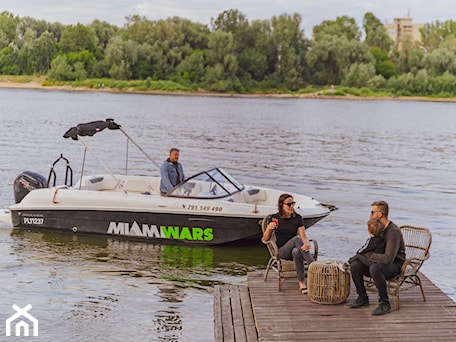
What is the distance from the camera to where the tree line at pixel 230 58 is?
113875 mm

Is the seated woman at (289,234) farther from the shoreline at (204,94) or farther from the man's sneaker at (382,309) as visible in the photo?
the shoreline at (204,94)

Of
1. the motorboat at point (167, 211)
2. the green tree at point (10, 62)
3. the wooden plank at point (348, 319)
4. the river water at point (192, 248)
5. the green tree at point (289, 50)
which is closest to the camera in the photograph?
the wooden plank at point (348, 319)

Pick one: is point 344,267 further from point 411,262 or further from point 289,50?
point 289,50

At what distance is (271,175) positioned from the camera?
26.1 metres

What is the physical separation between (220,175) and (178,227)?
128 centimetres

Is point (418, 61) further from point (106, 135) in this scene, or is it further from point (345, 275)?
point (345, 275)

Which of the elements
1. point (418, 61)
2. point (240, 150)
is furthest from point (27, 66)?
point (240, 150)

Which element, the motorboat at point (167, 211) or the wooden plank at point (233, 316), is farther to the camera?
the motorboat at point (167, 211)

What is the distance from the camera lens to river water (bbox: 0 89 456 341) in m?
10.4

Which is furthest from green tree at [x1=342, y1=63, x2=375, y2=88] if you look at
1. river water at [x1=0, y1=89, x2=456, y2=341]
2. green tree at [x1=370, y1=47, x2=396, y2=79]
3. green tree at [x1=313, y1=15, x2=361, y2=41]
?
river water at [x1=0, y1=89, x2=456, y2=341]

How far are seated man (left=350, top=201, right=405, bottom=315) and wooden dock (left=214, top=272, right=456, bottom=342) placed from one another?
0.13 meters

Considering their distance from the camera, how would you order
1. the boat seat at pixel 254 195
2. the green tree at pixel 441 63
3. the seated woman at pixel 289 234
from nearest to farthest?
the seated woman at pixel 289 234 < the boat seat at pixel 254 195 < the green tree at pixel 441 63

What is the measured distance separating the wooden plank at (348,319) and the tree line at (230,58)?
10351 centimetres

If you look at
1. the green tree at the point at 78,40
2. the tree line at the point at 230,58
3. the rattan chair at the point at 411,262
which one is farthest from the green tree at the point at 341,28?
the rattan chair at the point at 411,262
